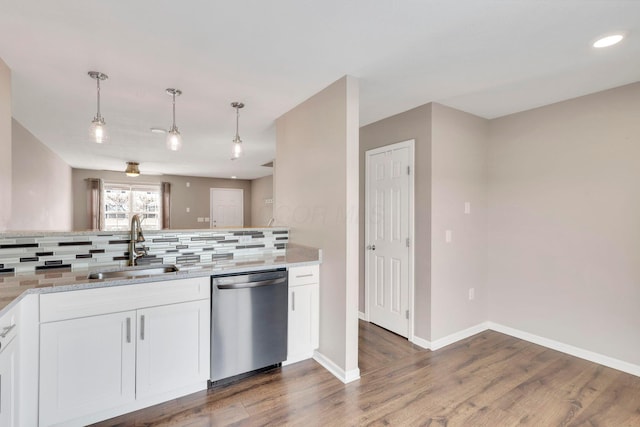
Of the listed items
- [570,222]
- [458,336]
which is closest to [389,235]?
[458,336]

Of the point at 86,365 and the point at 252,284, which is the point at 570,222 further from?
the point at 86,365

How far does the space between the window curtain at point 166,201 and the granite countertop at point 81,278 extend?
20.6 ft

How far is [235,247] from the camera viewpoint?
9.25 ft

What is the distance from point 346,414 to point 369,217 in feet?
6.79

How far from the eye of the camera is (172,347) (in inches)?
78.9

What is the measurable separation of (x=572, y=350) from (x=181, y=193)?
333 inches

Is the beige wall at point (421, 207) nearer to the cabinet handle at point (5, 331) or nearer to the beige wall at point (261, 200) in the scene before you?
the cabinet handle at point (5, 331)

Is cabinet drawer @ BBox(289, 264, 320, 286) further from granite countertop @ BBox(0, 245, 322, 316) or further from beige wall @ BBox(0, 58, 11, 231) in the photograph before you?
beige wall @ BBox(0, 58, 11, 231)

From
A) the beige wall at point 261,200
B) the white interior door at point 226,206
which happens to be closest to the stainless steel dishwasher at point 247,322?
the beige wall at point 261,200

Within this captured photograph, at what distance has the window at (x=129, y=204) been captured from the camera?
24.4 feet

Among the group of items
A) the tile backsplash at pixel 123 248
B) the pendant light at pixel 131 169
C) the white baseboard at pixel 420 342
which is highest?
the pendant light at pixel 131 169

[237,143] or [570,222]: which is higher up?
[237,143]

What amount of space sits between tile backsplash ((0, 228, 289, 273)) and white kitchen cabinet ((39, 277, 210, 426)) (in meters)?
0.57

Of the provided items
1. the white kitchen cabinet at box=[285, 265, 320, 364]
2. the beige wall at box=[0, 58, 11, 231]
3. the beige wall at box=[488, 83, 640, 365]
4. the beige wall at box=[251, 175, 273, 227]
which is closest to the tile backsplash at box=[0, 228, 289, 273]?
the beige wall at box=[0, 58, 11, 231]
